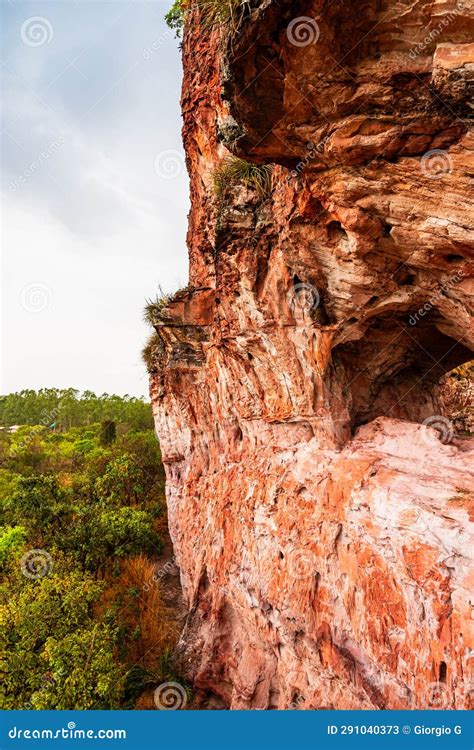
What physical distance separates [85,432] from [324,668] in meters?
38.0

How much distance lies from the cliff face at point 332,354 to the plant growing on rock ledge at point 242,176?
0.74 feet

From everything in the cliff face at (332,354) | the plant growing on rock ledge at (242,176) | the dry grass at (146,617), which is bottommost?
the dry grass at (146,617)

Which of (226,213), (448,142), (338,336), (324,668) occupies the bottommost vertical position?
(324,668)

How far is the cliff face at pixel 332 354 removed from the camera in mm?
4836

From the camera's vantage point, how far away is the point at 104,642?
26.9ft

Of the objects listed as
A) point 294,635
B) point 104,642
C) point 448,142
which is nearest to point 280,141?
point 448,142

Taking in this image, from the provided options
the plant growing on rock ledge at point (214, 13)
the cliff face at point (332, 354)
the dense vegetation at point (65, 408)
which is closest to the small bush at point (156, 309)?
the cliff face at point (332, 354)

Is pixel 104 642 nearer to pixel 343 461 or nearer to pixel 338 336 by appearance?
pixel 343 461

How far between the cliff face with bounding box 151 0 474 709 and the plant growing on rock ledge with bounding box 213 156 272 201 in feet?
0.74

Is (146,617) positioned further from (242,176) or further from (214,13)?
(214,13)

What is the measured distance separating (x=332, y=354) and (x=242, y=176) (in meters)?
4.14

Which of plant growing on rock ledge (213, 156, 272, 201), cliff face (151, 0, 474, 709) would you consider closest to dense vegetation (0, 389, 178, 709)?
cliff face (151, 0, 474, 709)

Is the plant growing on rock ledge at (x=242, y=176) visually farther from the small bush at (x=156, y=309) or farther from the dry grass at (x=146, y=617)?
the dry grass at (x=146, y=617)

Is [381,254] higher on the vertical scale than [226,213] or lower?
lower
